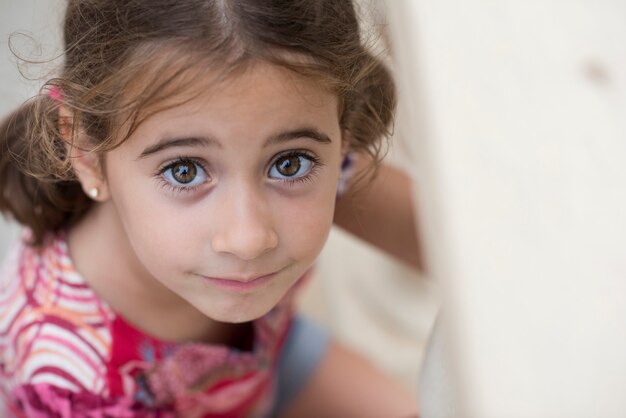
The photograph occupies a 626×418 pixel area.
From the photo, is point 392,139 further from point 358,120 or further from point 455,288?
point 455,288

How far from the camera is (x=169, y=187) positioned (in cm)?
71

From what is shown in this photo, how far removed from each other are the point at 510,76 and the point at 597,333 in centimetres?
20

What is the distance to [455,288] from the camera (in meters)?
0.51

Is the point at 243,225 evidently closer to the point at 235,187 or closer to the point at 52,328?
the point at 235,187

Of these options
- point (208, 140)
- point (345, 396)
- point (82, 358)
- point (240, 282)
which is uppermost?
point (208, 140)

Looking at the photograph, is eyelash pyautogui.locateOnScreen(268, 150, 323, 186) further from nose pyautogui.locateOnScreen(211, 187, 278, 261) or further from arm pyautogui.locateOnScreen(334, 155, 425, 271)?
arm pyautogui.locateOnScreen(334, 155, 425, 271)

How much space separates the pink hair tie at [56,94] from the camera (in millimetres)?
719

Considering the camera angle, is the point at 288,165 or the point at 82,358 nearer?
the point at 288,165

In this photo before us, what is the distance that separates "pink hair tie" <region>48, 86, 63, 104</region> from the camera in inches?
28.3

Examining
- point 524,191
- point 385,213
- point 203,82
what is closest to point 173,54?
point 203,82

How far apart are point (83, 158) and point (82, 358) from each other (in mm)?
200

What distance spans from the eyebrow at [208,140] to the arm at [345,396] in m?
0.55

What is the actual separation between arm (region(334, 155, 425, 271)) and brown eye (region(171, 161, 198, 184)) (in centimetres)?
25

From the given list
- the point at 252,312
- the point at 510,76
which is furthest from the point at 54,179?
the point at 510,76
